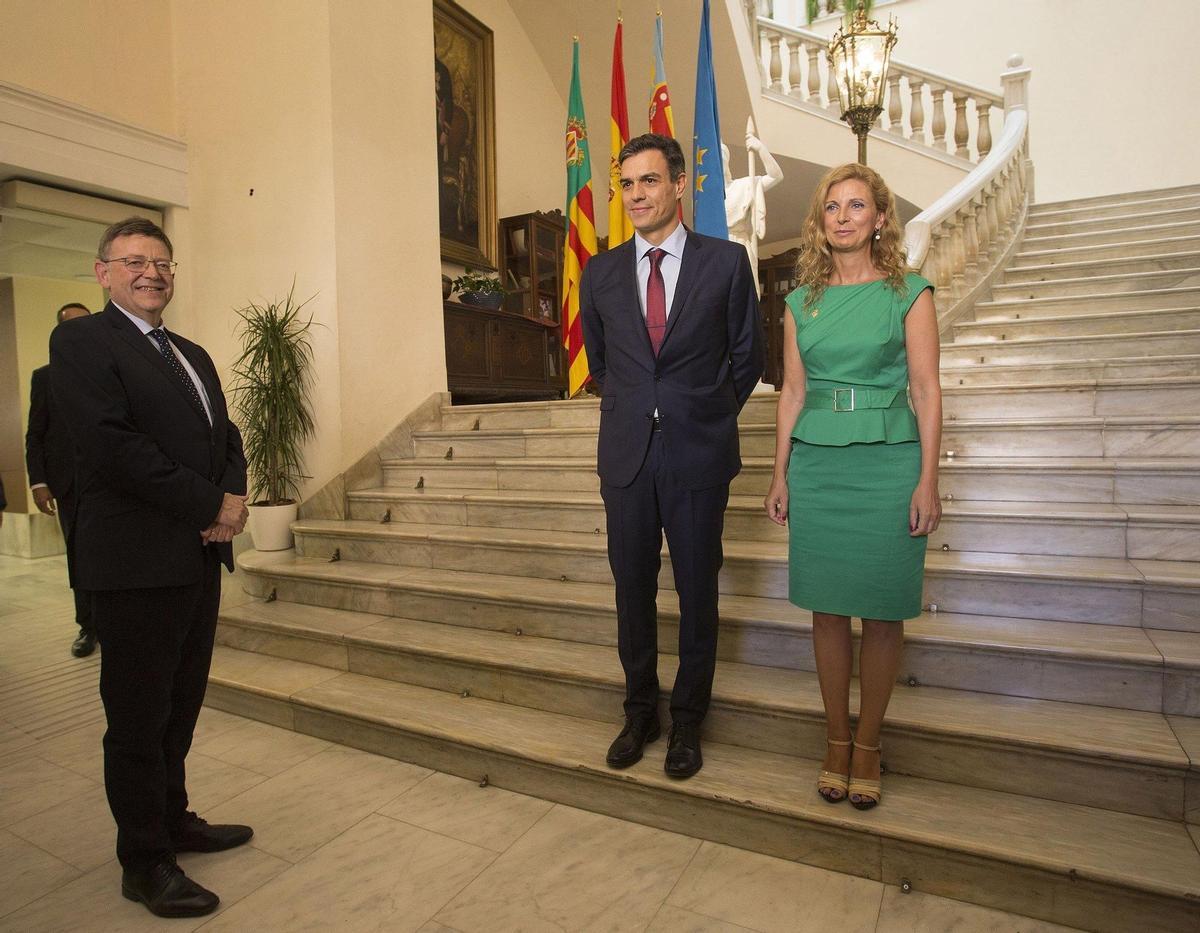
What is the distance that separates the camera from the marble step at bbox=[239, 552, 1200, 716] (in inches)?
76.3

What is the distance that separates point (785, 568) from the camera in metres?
2.62

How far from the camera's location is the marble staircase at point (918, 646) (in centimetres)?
170

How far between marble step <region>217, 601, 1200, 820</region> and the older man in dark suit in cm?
107

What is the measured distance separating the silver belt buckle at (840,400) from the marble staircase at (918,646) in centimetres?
85

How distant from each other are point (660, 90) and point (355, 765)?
4383 mm

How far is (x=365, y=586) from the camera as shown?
326cm

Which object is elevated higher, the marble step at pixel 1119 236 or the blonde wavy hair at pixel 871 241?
the marble step at pixel 1119 236

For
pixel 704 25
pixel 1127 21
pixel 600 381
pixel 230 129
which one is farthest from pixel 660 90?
pixel 1127 21

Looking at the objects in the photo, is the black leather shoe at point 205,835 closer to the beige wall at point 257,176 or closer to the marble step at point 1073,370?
the beige wall at point 257,176

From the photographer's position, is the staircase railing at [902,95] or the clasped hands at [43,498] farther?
the staircase railing at [902,95]

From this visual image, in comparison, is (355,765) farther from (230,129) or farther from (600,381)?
(230,129)

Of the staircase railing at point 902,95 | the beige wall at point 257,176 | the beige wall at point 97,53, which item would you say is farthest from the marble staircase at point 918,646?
the staircase railing at point 902,95

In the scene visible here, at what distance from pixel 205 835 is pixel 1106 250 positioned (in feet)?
21.6

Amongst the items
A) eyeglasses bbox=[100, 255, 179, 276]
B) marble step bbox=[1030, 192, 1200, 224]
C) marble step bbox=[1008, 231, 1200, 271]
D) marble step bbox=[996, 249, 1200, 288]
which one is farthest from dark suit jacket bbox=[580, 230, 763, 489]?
marble step bbox=[1030, 192, 1200, 224]
